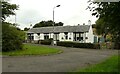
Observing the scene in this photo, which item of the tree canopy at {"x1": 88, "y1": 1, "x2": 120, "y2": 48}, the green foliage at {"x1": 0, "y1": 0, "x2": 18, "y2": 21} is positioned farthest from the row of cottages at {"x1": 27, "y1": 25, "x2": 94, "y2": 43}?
the tree canopy at {"x1": 88, "y1": 1, "x2": 120, "y2": 48}

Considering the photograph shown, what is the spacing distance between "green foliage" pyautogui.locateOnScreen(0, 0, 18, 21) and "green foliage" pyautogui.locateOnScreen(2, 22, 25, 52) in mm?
1144

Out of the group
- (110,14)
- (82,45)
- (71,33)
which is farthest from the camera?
(71,33)

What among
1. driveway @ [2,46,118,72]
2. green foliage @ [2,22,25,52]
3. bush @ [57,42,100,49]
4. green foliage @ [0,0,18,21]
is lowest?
driveway @ [2,46,118,72]

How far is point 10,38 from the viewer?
31.1 meters

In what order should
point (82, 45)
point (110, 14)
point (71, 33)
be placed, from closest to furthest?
point (110, 14) < point (82, 45) < point (71, 33)

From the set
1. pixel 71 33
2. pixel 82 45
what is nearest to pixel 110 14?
pixel 82 45

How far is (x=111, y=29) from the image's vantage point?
16.1m

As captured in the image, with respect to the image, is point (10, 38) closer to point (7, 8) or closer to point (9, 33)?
point (9, 33)

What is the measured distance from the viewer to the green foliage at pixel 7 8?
1245 inches

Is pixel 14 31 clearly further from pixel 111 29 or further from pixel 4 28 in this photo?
pixel 111 29

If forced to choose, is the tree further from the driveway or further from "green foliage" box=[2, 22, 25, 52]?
the driveway

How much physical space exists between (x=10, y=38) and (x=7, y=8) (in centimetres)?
376

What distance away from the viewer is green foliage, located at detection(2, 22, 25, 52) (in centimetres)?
3012

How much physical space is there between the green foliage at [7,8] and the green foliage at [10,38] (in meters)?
1.14
